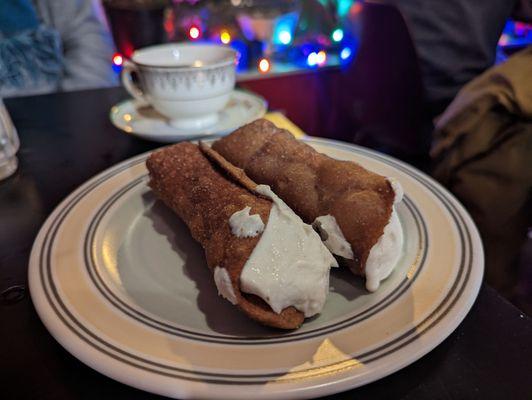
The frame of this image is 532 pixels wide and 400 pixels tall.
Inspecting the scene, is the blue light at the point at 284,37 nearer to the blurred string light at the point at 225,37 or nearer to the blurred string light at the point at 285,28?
the blurred string light at the point at 285,28

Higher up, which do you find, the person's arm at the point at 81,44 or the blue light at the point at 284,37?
the person's arm at the point at 81,44

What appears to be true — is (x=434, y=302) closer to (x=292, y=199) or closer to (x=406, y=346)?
(x=406, y=346)

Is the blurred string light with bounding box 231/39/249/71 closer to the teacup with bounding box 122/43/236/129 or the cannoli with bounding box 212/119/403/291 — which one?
the teacup with bounding box 122/43/236/129

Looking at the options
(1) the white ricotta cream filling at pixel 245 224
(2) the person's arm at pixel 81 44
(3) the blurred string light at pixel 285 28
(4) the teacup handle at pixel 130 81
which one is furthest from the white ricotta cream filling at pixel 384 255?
(3) the blurred string light at pixel 285 28

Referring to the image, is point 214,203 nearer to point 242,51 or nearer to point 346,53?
point 346,53

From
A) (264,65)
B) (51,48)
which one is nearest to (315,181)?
(51,48)

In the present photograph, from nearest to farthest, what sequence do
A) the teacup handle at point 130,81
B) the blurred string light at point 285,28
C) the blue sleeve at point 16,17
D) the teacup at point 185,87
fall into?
the teacup at point 185,87 → the teacup handle at point 130,81 → the blue sleeve at point 16,17 → the blurred string light at point 285,28

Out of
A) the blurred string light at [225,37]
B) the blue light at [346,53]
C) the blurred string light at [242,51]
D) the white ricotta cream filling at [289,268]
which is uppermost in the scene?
the white ricotta cream filling at [289,268]

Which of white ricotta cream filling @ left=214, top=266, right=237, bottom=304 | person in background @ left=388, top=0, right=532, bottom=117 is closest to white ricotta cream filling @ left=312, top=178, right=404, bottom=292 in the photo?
white ricotta cream filling @ left=214, top=266, right=237, bottom=304
